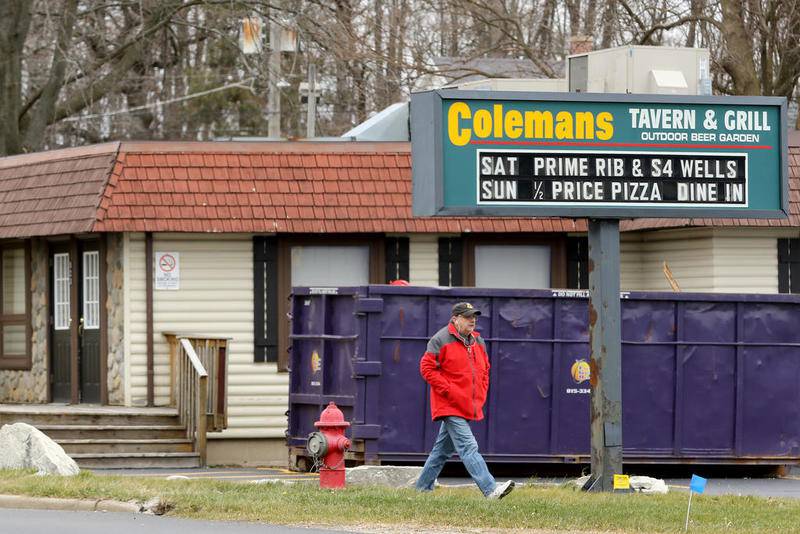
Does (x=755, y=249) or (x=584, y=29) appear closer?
(x=755, y=249)

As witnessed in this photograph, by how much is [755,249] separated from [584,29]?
30.6 ft

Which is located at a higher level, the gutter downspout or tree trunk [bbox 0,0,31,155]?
tree trunk [bbox 0,0,31,155]

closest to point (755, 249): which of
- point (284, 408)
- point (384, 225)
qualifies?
point (384, 225)

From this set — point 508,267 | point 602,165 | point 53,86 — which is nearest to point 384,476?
point 602,165

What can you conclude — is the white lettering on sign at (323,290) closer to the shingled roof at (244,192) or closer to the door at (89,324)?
the shingled roof at (244,192)

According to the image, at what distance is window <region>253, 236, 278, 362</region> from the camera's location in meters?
20.9

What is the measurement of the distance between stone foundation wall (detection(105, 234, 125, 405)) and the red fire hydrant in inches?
272

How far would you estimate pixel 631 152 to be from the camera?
13.5 m

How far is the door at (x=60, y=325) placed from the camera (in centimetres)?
2155

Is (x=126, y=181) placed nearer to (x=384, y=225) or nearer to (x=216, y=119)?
(x=384, y=225)

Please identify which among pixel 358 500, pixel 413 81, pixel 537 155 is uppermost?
pixel 413 81

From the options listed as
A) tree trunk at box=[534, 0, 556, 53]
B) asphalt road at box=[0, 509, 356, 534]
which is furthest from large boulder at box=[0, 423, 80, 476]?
tree trunk at box=[534, 0, 556, 53]

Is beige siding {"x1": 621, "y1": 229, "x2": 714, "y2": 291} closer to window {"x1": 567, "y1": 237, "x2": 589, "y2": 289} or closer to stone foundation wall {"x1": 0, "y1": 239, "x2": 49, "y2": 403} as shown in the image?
window {"x1": 567, "y1": 237, "x2": 589, "y2": 289}

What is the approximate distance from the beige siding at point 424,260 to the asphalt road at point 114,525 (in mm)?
8930
